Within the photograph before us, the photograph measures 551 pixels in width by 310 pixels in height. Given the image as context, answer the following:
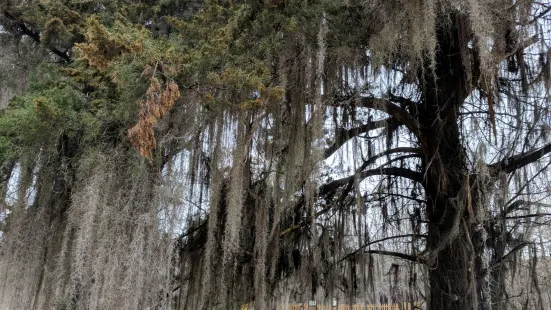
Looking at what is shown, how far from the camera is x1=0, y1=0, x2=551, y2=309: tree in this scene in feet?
10.9

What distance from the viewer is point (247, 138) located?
3846 mm

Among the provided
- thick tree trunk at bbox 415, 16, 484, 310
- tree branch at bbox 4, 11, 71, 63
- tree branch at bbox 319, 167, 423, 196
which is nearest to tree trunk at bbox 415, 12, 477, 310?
thick tree trunk at bbox 415, 16, 484, 310

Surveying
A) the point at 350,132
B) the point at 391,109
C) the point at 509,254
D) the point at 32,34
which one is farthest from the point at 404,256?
the point at 32,34

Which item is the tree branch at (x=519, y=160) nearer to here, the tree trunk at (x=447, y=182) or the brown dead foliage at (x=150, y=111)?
the tree trunk at (x=447, y=182)

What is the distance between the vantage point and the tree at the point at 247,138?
3.34 m

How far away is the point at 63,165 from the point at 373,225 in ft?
11.6

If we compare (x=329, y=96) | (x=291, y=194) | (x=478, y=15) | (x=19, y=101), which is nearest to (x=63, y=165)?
(x=19, y=101)

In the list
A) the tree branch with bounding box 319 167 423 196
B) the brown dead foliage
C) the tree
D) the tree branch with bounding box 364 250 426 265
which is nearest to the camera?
the brown dead foliage

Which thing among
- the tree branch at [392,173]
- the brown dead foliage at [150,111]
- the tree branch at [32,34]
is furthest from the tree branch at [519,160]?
the tree branch at [32,34]

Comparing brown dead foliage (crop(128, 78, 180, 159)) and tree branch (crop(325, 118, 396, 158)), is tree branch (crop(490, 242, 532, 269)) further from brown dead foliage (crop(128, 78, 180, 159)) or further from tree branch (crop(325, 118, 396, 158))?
brown dead foliage (crop(128, 78, 180, 159))

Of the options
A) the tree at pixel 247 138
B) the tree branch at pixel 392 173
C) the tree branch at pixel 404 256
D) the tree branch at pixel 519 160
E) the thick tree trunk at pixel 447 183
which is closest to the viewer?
the tree at pixel 247 138

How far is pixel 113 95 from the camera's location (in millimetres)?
3623

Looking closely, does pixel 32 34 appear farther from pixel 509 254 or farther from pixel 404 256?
pixel 509 254

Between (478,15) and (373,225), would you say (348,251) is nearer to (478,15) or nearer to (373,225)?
(373,225)
